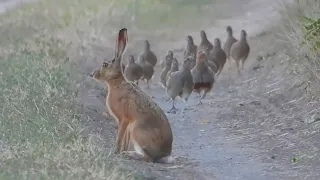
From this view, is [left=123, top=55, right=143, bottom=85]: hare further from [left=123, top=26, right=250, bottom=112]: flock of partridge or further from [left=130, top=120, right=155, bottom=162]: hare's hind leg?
[left=130, top=120, right=155, bottom=162]: hare's hind leg

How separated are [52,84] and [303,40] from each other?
138 inches

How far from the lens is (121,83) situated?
998 cm

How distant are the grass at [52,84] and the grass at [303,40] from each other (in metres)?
2.90

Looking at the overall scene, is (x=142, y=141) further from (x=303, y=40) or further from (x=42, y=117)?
(x=303, y=40)

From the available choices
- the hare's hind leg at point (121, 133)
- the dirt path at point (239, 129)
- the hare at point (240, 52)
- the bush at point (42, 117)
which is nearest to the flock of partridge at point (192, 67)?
the hare at point (240, 52)

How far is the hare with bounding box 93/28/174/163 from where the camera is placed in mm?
9523

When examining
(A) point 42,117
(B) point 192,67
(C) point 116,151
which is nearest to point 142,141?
(C) point 116,151

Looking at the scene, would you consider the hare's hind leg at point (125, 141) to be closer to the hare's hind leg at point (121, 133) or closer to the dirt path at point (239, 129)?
the hare's hind leg at point (121, 133)

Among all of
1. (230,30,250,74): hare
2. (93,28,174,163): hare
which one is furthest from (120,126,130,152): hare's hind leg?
(230,30,250,74): hare

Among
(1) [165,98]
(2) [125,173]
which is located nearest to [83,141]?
(2) [125,173]

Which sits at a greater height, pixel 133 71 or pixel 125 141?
pixel 133 71

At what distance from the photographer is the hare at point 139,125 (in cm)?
952

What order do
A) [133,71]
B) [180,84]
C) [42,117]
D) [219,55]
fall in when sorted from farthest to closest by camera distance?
[219,55]
[133,71]
[180,84]
[42,117]

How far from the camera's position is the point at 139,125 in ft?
31.3
